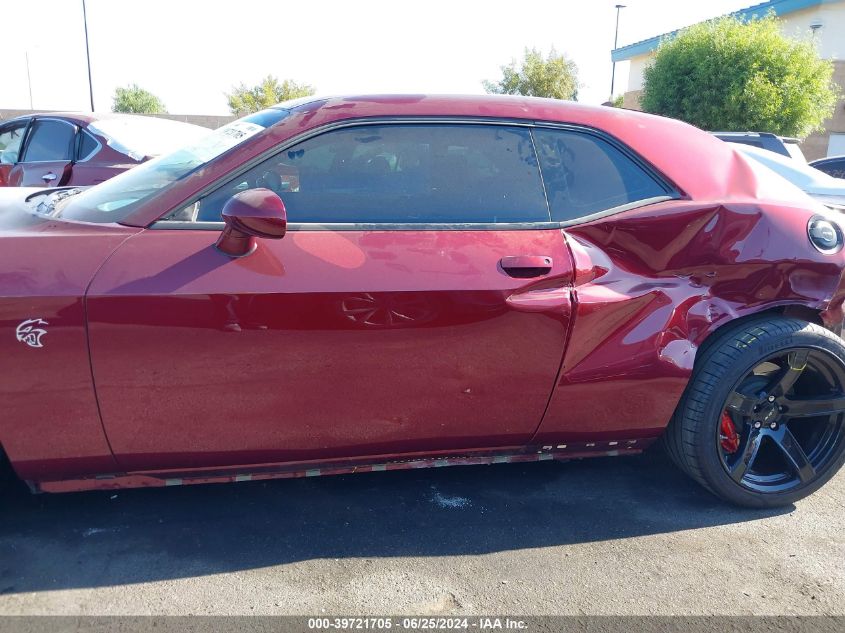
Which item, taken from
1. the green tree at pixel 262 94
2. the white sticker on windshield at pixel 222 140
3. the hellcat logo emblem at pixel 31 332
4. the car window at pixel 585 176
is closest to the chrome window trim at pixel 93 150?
the white sticker on windshield at pixel 222 140

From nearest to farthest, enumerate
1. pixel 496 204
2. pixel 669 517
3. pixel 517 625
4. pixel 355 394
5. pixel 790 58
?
pixel 517 625, pixel 355 394, pixel 496 204, pixel 669 517, pixel 790 58

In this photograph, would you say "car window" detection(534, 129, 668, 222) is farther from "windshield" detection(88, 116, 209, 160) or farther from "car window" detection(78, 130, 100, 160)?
"car window" detection(78, 130, 100, 160)

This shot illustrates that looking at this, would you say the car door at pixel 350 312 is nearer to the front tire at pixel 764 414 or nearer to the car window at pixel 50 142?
the front tire at pixel 764 414

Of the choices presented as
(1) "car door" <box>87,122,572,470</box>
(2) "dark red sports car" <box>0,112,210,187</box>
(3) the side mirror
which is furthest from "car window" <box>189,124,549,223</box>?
(2) "dark red sports car" <box>0,112,210,187</box>

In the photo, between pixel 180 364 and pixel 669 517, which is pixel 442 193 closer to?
pixel 180 364

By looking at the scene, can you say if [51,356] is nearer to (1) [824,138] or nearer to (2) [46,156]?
(2) [46,156]

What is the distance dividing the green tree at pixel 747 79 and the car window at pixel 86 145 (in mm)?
15166

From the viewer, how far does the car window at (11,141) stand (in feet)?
22.2

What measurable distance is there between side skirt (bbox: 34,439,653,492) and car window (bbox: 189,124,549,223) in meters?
0.91

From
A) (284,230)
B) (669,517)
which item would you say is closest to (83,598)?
(284,230)

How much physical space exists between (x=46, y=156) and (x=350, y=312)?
560cm

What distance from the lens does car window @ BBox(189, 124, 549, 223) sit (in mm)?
2375

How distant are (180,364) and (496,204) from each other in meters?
1.26

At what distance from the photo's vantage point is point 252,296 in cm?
218
